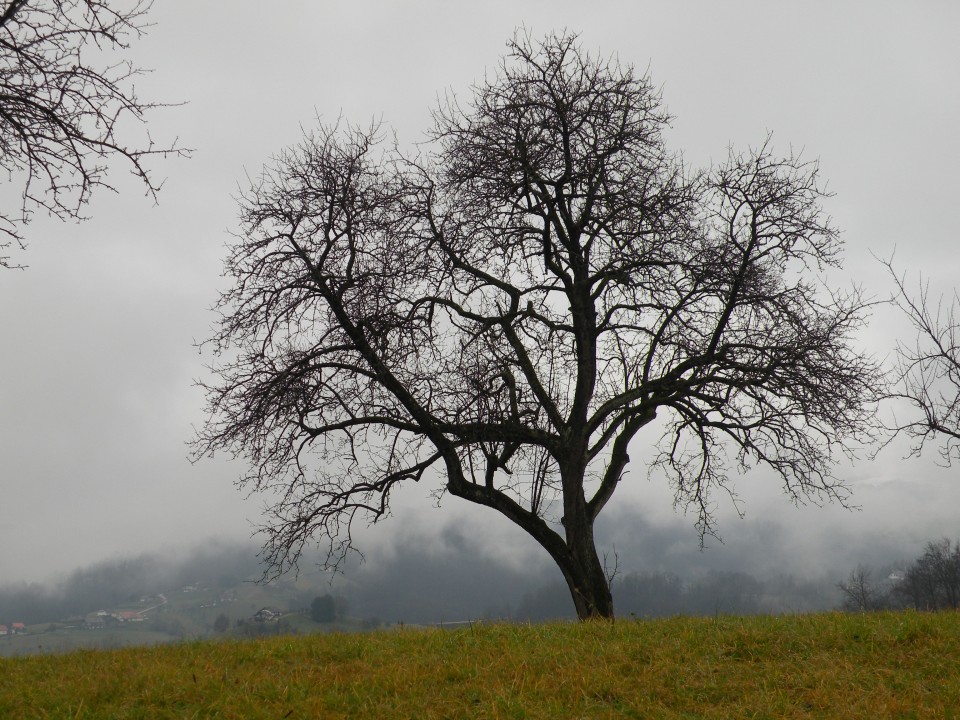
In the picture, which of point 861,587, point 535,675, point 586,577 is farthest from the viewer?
point 861,587

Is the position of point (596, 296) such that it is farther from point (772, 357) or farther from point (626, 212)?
point (772, 357)

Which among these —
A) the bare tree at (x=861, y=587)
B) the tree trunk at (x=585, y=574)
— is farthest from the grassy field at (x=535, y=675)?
the bare tree at (x=861, y=587)

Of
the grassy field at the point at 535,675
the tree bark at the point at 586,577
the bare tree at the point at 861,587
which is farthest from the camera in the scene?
the bare tree at the point at 861,587

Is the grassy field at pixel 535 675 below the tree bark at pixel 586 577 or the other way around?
below

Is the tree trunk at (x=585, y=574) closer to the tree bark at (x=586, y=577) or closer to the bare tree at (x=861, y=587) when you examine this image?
the tree bark at (x=586, y=577)

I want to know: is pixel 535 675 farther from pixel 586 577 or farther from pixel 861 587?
pixel 861 587

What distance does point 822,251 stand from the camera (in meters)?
13.5

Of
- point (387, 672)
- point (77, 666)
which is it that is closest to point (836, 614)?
point (387, 672)

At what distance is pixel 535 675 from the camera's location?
7055 mm

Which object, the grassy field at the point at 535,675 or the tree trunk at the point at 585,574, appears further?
the tree trunk at the point at 585,574

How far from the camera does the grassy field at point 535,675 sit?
6.26 metres

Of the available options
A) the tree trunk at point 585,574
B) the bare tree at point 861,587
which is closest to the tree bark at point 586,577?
the tree trunk at point 585,574

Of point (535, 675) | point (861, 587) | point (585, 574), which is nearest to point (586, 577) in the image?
point (585, 574)

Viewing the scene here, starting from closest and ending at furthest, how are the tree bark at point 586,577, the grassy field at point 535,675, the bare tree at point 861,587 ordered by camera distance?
the grassy field at point 535,675 → the tree bark at point 586,577 → the bare tree at point 861,587
